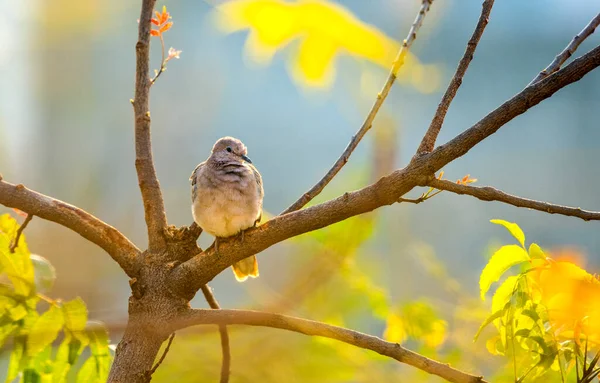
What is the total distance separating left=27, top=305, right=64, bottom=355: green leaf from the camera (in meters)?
0.87

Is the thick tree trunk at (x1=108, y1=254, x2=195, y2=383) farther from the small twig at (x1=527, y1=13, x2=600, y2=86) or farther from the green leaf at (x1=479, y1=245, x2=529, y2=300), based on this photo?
the small twig at (x1=527, y1=13, x2=600, y2=86)

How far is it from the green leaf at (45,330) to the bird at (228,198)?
11.2 inches

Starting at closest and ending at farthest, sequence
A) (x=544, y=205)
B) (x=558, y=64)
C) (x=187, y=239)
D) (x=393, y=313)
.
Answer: (x=544, y=205) → (x=558, y=64) → (x=187, y=239) → (x=393, y=313)

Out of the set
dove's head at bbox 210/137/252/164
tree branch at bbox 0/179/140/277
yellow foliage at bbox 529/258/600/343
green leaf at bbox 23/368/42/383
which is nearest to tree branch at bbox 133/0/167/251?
tree branch at bbox 0/179/140/277

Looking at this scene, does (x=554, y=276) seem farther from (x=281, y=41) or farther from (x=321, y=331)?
(x=281, y=41)

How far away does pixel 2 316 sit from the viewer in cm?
90

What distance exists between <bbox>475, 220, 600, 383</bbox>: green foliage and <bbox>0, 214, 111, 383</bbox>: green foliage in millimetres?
566

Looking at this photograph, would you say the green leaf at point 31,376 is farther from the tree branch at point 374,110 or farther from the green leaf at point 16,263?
the tree branch at point 374,110

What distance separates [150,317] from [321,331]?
10.9 inches

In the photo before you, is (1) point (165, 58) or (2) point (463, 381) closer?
(2) point (463, 381)

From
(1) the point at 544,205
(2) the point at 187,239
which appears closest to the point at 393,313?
(2) the point at 187,239

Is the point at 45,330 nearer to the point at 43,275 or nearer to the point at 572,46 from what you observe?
the point at 43,275

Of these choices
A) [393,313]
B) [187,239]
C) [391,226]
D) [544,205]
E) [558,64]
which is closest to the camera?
[544,205]

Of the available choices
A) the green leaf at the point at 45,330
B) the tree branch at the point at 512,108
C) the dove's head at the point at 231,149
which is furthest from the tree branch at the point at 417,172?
the dove's head at the point at 231,149
